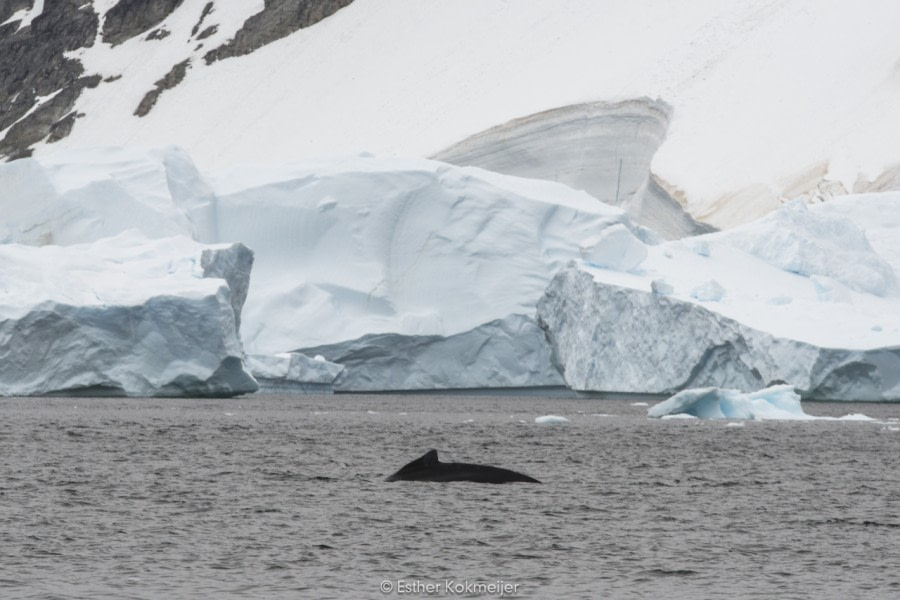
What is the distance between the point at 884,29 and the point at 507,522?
44.1 metres

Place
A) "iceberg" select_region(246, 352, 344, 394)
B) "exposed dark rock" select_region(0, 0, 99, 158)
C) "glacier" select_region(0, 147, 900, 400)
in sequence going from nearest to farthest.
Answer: "glacier" select_region(0, 147, 900, 400) < "iceberg" select_region(246, 352, 344, 394) < "exposed dark rock" select_region(0, 0, 99, 158)

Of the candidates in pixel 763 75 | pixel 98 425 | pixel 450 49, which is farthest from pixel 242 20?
pixel 98 425

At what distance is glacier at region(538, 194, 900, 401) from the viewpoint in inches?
1058

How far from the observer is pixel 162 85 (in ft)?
238

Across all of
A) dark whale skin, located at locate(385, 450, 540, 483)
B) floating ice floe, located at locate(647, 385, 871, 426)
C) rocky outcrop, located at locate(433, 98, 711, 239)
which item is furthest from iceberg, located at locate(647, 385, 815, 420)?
rocky outcrop, located at locate(433, 98, 711, 239)

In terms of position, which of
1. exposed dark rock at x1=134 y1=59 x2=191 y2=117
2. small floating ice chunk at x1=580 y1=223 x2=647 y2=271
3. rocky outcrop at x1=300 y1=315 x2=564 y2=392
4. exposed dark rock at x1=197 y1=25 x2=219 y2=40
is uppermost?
exposed dark rock at x1=197 y1=25 x2=219 y2=40

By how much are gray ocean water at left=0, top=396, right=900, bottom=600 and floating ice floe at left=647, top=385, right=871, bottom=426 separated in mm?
1776

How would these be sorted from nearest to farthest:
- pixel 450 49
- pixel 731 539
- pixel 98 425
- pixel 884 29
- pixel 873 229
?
1. pixel 731 539
2. pixel 98 425
3. pixel 873 229
4. pixel 884 29
5. pixel 450 49

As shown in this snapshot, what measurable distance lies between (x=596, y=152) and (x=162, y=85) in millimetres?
31503

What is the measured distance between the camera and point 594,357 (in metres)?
29.3

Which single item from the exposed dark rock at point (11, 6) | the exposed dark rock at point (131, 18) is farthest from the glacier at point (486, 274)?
the exposed dark rock at point (11, 6)

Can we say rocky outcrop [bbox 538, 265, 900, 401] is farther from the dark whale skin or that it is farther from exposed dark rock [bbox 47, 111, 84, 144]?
exposed dark rock [bbox 47, 111, 84, 144]

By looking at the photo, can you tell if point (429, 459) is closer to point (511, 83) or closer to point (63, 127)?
point (511, 83)

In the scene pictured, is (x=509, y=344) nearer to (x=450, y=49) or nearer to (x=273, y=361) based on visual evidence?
(x=273, y=361)
